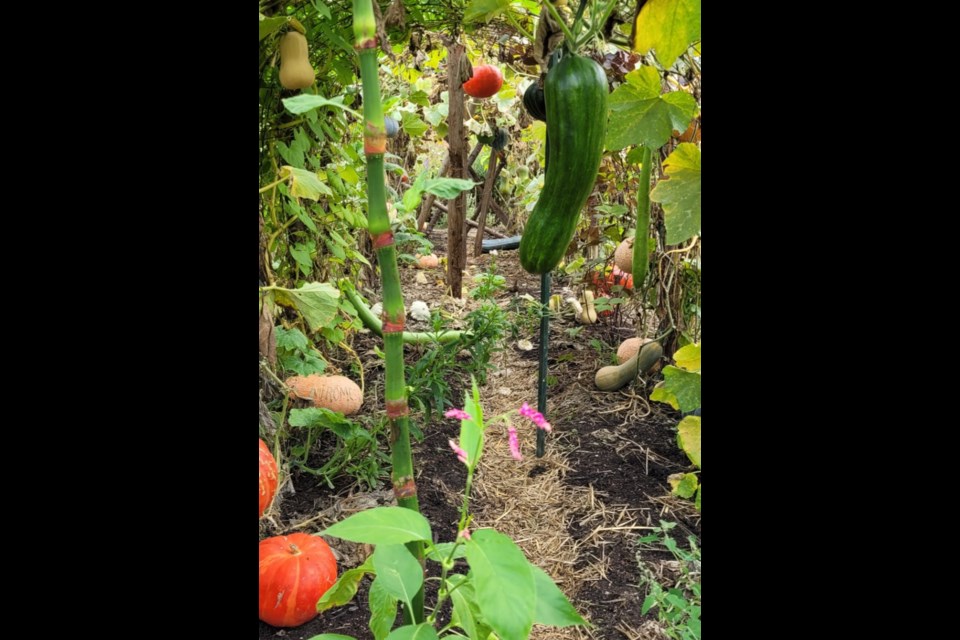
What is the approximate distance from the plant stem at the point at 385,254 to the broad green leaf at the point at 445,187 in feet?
0.26

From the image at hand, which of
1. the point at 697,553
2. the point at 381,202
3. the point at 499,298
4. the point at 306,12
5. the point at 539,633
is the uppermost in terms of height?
the point at 306,12

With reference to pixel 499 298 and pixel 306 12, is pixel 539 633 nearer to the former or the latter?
pixel 306 12

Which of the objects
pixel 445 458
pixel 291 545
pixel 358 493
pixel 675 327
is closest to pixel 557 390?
pixel 675 327

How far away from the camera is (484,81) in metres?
3.72

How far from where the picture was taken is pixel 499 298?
515 centimetres

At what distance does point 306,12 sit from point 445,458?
A: 1.59 meters

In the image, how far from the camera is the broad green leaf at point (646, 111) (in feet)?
4.47

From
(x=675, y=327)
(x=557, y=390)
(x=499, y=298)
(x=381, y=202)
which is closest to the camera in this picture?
(x=381, y=202)

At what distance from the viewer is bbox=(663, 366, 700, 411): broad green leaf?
1.54 metres

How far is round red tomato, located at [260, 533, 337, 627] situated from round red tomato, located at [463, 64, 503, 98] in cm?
277

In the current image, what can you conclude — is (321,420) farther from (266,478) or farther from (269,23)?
(269,23)

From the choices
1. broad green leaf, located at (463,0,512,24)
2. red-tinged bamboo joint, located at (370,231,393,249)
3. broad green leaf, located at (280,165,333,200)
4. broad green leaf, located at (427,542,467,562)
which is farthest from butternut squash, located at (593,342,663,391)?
red-tinged bamboo joint, located at (370,231,393,249)

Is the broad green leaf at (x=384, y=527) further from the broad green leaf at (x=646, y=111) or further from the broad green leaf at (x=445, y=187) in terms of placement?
the broad green leaf at (x=646, y=111)

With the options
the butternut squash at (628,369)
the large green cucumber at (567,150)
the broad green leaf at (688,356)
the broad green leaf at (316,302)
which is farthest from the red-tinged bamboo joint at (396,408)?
the butternut squash at (628,369)
